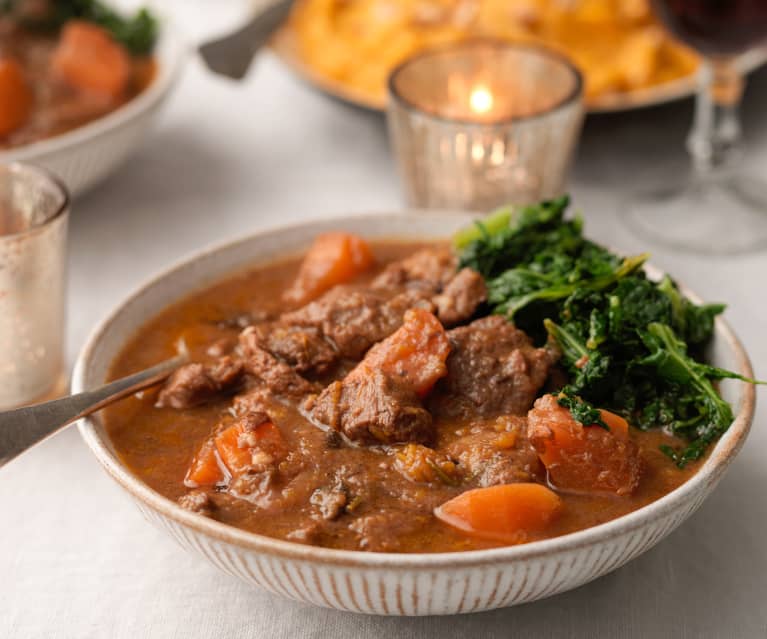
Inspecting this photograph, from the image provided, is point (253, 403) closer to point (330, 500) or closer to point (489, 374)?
point (330, 500)

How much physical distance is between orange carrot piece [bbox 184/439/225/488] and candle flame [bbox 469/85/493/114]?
268 centimetres

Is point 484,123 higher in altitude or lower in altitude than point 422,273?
higher

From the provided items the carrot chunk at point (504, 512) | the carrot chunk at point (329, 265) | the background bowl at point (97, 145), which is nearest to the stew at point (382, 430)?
the carrot chunk at point (504, 512)

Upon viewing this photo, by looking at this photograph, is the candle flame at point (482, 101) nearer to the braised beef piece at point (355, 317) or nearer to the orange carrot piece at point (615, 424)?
the braised beef piece at point (355, 317)

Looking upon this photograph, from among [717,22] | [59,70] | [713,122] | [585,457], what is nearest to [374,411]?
[585,457]

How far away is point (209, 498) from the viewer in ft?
10.3

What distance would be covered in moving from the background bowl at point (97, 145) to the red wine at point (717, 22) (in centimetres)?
265

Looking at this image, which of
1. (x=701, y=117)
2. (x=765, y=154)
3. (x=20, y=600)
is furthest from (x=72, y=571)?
(x=765, y=154)

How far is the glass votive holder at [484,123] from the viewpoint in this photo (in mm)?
4992

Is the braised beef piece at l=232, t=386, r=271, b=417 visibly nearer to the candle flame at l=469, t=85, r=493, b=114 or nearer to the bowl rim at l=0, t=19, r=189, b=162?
the bowl rim at l=0, t=19, r=189, b=162

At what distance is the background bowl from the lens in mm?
5031

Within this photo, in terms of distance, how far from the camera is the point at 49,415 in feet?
10.9

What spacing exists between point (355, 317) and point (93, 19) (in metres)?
3.78

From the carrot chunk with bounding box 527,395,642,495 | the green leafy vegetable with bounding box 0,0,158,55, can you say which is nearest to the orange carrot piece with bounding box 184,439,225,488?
the carrot chunk with bounding box 527,395,642,495
